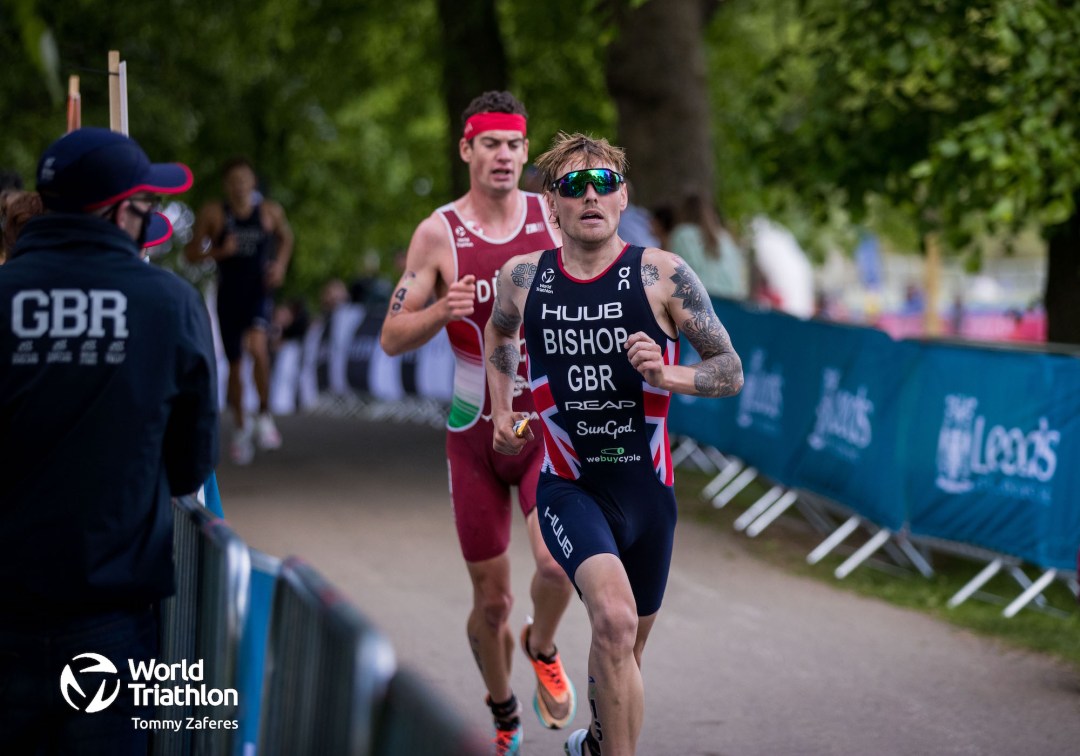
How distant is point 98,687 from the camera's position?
3.80 m

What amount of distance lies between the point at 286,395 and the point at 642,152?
10947mm

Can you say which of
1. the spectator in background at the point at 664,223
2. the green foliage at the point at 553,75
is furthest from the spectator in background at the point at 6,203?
the green foliage at the point at 553,75

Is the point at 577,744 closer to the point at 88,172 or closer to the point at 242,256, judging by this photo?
the point at 88,172

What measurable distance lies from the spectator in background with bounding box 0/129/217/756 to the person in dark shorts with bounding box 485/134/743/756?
5.93 feet

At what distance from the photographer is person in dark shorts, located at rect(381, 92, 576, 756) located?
6457 mm

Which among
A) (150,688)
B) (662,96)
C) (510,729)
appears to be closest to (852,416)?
(510,729)

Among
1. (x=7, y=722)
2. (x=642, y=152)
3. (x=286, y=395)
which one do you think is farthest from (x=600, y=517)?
(x=286, y=395)

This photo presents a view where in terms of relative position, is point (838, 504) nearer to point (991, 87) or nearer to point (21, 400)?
point (991, 87)

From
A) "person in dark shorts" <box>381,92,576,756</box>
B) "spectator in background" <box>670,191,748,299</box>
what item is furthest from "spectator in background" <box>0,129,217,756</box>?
"spectator in background" <box>670,191,748,299</box>

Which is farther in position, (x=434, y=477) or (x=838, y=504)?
(x=434, y=477)

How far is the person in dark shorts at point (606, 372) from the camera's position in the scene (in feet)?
17.7

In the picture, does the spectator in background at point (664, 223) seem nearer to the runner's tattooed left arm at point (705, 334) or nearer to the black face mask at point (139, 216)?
the runner's tattooed left arm at point (705, 334)

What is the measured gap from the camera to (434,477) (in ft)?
50.3

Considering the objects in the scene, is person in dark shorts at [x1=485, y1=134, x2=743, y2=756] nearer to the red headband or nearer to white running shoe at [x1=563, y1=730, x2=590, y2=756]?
white running shoe at [x1=563, y1=730, x2=590, y2=756]
